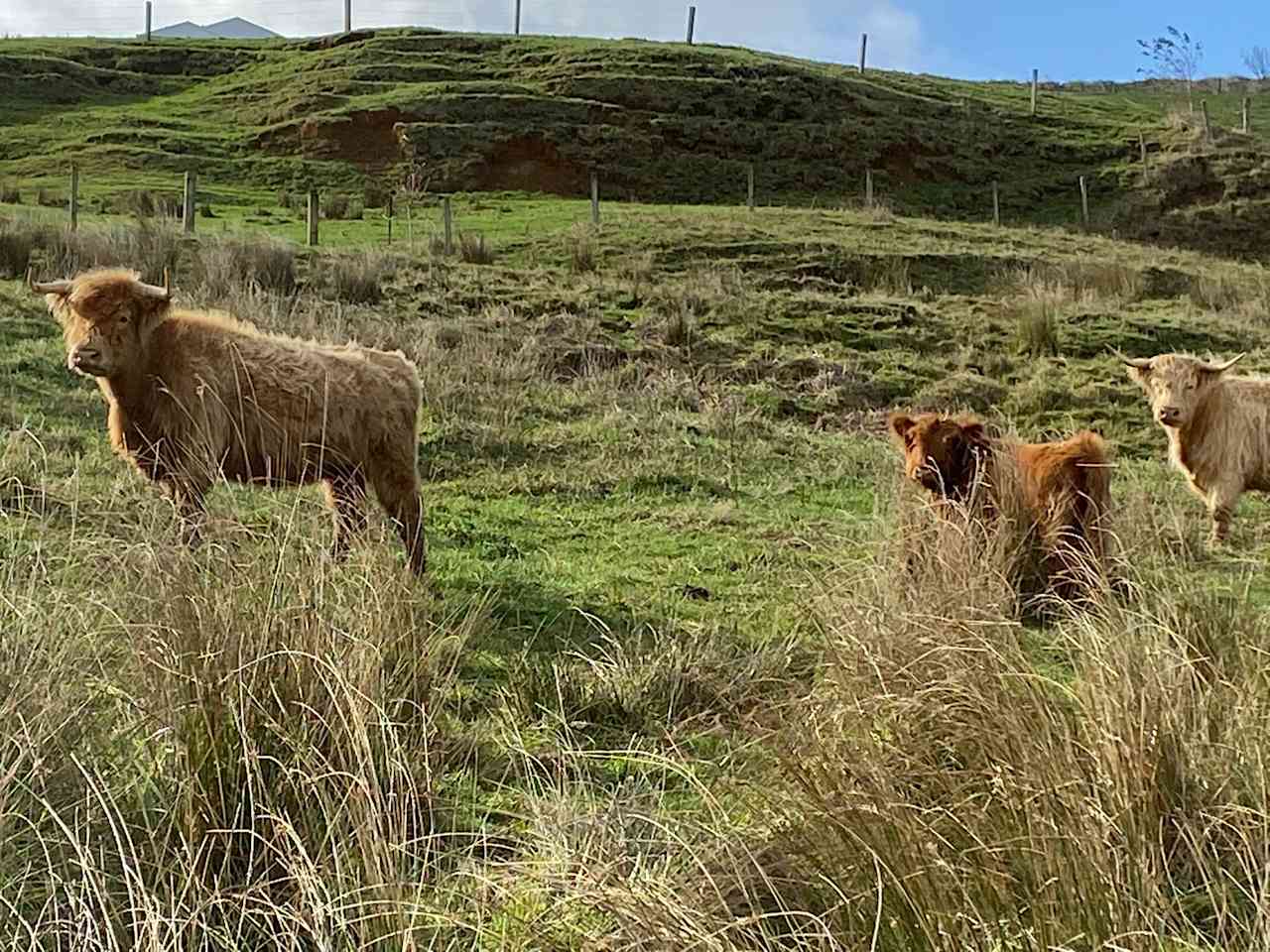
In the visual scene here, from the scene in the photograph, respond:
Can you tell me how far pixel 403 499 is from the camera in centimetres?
685

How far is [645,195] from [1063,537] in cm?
3270

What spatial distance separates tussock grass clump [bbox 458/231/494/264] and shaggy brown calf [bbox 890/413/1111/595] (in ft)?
49.8

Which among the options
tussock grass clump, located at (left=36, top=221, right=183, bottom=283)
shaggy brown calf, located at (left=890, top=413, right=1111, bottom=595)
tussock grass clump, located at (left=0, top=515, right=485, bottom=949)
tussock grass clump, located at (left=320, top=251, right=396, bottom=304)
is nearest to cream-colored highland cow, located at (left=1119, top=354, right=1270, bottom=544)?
shaggy brown calf, located at (left=890, top=413, right=1111, bottom=595)

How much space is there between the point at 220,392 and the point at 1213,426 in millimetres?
7247

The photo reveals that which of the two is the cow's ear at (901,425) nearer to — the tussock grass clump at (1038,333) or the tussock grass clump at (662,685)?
the tussock grass clump at (662,685)

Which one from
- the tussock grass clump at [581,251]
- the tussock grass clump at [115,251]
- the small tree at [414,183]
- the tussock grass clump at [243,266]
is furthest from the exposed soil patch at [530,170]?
the tussock grass clump at [115,251]

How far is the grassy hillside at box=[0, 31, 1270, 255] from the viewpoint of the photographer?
3619cm

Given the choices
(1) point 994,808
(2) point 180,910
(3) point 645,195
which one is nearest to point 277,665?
(2) point 180,910

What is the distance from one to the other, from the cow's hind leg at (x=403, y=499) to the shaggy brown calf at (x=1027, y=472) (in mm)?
2754

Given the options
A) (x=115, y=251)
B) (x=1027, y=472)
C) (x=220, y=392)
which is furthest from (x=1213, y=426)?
(x=115, y=251)

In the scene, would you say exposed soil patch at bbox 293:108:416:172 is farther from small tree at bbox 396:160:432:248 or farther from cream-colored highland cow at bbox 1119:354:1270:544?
cream-colored highland cow at bbox 1119:354:1270:544

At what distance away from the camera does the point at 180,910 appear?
2465 mm

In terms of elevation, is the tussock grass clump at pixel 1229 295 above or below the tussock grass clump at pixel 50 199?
below

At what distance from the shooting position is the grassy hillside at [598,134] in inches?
1425
